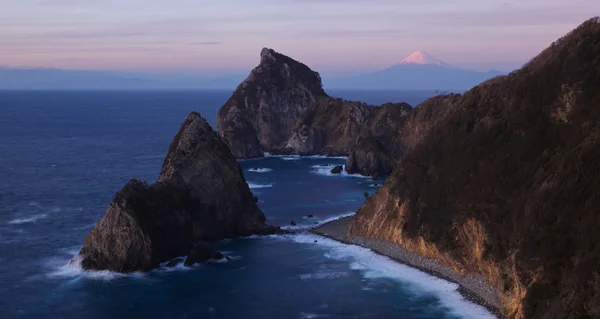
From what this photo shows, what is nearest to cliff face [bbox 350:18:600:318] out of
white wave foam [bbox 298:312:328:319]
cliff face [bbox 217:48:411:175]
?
white wave foam [bbox 298:312:328:319]

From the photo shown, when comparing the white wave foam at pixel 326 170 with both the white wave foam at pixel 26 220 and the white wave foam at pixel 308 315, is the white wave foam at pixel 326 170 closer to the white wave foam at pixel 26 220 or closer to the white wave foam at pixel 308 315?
the white wave foam at pixel 26 220

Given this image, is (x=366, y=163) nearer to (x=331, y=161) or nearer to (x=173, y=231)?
(x=331, y=161)

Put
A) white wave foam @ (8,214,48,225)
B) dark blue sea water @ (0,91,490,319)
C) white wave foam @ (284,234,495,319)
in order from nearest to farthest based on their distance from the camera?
white wave foam @ (284,234,495,319) → dark blue sea water @ (0,91,490,319) → white wave foam @ (8,214,48,225)

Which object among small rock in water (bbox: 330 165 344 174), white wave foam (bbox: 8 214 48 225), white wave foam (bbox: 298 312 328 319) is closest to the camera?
white wave foam (bbox: 298 312 328 319)

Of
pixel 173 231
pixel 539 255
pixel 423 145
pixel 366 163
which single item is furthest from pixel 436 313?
pixel 366 163

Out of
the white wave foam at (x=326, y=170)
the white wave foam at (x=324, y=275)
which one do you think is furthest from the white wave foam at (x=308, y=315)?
the white wave foam at (x=326, y=170)

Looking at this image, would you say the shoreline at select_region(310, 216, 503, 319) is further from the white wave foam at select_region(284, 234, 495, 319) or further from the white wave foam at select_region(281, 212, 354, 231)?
the white wave foam at select_region(281, 212, 354, 231)

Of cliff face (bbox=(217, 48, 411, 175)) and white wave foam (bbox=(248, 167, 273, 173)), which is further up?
cliff face (bbox=(217, 48, 411, 175))
